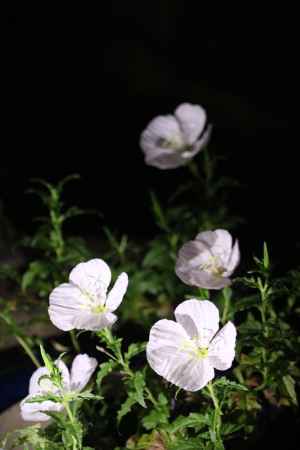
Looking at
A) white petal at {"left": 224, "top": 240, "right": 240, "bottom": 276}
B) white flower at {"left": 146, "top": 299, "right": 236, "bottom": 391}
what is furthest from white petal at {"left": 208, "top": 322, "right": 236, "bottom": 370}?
white petal at {"left": 224, "top": 240, "right": 240, "bottom": 276}

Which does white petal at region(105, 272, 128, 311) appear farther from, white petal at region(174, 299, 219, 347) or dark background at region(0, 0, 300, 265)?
dark background at region(0, 0, 300, 265)

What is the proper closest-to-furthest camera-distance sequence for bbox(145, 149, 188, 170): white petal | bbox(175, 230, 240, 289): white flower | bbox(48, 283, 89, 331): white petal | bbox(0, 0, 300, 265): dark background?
bbox(48, 283, 89, 331): white petal < bbox(175, 230, 240, 289): white flower < bbox(145, 149, 188, 170): white petal < bbox(0, 0, 300, 265): dark background

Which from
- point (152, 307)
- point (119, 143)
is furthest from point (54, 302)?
point (119, 143)

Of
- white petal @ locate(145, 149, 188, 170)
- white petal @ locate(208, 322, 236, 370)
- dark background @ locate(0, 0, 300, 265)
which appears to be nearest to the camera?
white petal @ locate(208, 322, 236, 370)

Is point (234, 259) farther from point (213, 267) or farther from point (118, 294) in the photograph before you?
point (118, 294)

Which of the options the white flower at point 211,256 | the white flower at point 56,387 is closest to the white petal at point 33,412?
the white flower at point 56,387

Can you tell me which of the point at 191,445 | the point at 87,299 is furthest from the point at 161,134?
the point at 191,445

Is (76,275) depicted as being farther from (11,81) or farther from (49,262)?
(11,81)

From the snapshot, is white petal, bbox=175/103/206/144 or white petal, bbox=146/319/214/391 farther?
white petal, bbox=175/103/206/144
